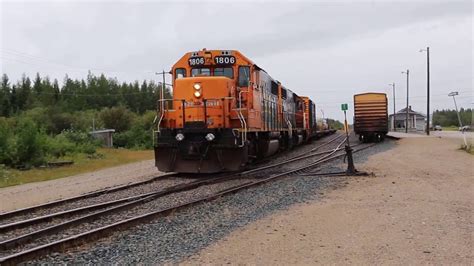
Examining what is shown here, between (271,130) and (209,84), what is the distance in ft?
15.8

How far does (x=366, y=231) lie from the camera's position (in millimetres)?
7184

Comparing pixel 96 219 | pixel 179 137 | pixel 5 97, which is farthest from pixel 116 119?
pixel 96 219

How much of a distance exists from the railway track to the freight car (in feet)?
70.7

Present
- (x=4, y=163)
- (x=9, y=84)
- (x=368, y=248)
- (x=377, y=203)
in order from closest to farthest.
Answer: (x=368, y=248), (x=377, y=203), (x=4, y=163), (x=9, y=84)

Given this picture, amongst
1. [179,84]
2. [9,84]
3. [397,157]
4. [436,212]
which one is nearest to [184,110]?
[179,84]

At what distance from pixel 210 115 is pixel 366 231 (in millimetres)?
7729

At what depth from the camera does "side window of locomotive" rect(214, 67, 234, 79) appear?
15.0 metres

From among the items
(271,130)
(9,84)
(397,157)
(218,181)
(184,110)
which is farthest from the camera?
(9,84)

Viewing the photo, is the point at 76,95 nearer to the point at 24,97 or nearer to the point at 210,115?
the point at 24,97

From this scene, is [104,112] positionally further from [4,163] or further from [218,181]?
[218,181]

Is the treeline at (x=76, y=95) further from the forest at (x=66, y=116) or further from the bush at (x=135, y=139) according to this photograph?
the bush at (x=135, y=139)

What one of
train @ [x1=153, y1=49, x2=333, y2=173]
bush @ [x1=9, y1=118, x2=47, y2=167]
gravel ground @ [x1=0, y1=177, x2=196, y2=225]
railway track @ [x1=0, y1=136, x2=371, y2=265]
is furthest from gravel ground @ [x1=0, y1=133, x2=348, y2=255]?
bush @ [x1=9, y1=118, x2=47, y2=167]

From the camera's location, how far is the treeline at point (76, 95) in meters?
91.2

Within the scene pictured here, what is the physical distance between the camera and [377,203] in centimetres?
945
